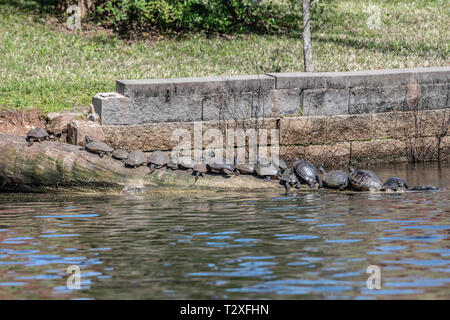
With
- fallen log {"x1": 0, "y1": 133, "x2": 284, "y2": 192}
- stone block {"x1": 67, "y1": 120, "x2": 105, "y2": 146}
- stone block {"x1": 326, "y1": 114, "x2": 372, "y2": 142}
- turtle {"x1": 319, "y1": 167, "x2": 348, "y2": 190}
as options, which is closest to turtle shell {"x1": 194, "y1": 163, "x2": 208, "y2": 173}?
fallen log {"x1": 0, "y1": 133, "x2": 284, "y2": 192}

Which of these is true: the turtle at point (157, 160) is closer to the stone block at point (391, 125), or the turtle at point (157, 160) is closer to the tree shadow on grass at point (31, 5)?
the stone block at point (391, 125)

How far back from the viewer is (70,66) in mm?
15289

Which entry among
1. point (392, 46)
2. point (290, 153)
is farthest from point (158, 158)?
point (392, 46)

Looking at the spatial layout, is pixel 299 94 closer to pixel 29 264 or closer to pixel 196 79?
pixel 196 79

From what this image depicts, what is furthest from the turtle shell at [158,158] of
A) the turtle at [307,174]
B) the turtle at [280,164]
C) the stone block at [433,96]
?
the stone block at [433,96]

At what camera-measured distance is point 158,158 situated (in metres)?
11.6

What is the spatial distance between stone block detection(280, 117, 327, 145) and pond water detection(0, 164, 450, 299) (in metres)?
2.07

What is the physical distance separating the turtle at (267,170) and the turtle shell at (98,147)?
7.11 feet

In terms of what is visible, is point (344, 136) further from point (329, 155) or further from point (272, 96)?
point (272, 96)

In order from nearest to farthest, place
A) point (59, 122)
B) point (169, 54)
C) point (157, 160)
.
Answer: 1. point (157, 160)
2. point (59, 122)
3. point (169, 54)

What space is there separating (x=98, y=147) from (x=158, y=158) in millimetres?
881

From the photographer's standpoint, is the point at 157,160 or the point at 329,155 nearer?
the point at 157,160

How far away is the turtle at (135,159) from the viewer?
11.4 metres

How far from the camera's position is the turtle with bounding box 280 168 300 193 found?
448 inches
